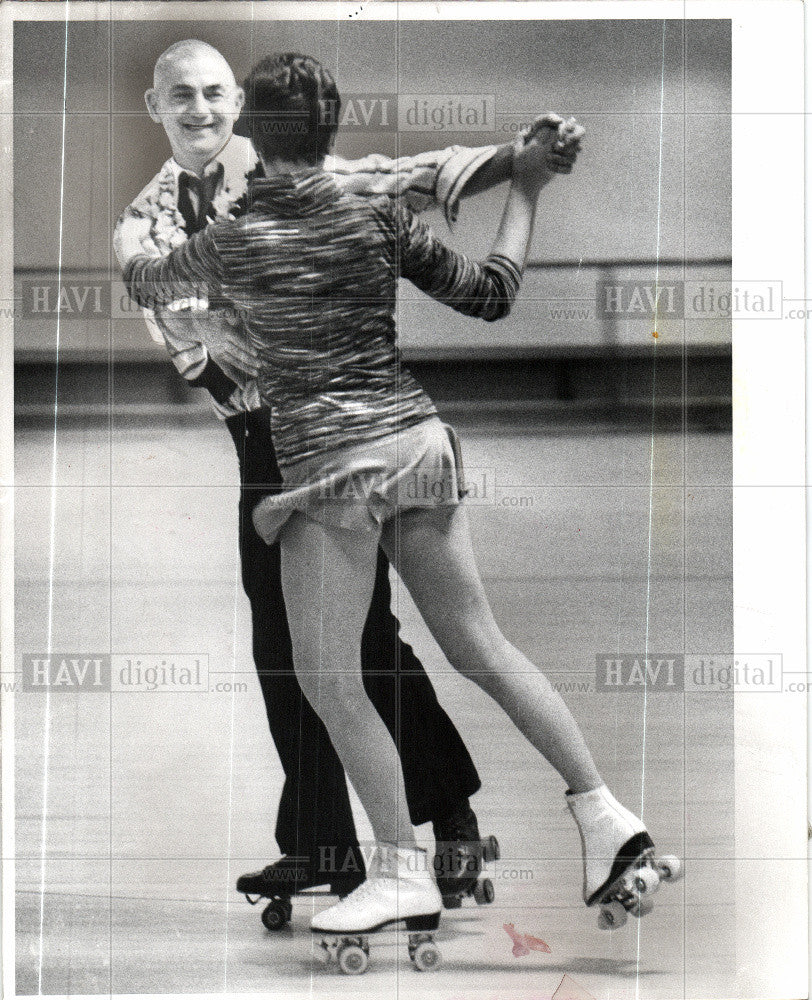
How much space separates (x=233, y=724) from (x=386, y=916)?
483 mm

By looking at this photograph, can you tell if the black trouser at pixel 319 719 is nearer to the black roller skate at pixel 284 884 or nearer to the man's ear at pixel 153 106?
the black roller skate at pixel 284 884

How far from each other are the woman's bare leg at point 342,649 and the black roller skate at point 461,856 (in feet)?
0.23

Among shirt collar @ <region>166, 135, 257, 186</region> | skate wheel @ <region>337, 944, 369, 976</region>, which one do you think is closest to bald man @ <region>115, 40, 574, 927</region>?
shirt collar @ <region>166, 135, 257, 186</region>

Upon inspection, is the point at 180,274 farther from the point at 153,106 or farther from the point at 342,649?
the point at 342,649

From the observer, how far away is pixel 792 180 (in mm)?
2281

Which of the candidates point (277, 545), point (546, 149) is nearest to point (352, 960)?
point (277, 545)

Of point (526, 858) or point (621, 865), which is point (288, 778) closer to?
point (526, 858)

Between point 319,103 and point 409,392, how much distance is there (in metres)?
0.59

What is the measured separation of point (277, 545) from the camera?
2.25 metres

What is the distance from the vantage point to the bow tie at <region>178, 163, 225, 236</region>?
222cm

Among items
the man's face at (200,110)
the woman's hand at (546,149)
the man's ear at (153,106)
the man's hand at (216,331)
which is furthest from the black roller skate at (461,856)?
the man's ear at (153,106)

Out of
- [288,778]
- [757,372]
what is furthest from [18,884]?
[757,372]

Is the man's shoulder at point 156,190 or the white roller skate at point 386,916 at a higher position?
the man's shoulder at point 156,190

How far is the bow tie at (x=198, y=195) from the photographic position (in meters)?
2.22
